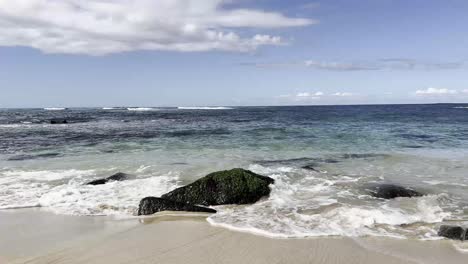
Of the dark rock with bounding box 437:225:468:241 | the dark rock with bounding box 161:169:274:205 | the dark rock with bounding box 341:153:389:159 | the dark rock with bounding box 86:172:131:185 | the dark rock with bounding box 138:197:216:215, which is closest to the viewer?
the dark rock with bounding box 437:225:468:241

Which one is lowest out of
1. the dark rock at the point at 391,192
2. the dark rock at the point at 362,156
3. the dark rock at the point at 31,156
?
the dark rock at the point at 391,192

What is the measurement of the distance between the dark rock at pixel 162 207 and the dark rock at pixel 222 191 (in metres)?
0.70

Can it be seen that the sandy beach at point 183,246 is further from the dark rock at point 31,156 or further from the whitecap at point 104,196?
the dark rock at point 31,156

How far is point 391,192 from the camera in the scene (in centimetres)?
1036

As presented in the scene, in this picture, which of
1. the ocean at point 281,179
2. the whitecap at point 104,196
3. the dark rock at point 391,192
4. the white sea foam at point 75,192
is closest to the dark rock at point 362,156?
the ocean at point 281,179

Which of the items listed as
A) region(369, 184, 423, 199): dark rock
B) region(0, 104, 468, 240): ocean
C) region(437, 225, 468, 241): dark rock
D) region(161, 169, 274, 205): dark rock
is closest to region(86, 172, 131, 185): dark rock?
region(0, 104, 468, 240): ocean

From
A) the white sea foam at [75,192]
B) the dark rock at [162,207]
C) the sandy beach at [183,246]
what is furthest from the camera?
the white sea foam at [75,192]

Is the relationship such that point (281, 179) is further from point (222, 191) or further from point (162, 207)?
point (162, 207)

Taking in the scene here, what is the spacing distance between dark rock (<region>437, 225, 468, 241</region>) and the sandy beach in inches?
7.3

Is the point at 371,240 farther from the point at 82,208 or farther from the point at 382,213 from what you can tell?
the point at 82,208

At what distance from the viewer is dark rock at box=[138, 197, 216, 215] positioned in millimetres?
8648

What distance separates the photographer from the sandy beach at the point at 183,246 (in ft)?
20.0

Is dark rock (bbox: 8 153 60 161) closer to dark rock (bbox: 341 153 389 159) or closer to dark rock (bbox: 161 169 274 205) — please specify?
dark rock (bbox: 161 169 274 205)

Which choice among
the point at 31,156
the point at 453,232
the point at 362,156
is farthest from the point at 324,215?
the point at 31,156
